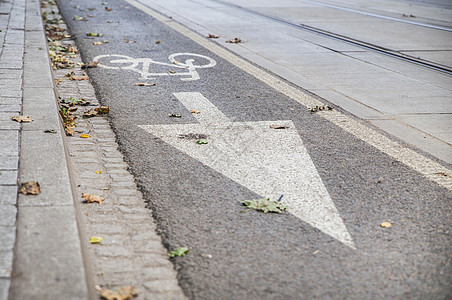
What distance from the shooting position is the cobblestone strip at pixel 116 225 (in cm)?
277

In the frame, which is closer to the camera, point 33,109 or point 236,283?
point 236,283

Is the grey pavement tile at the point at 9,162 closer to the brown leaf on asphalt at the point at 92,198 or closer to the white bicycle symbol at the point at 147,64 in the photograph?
the brown leaf on asphalt at the point at 92,198

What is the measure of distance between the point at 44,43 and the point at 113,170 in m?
5.11

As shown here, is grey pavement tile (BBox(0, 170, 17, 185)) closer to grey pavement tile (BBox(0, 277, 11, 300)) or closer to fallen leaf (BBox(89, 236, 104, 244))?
fallen leaf (BBox(89, 236, 104, 244))

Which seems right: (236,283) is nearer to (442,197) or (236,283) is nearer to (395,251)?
(395,251)

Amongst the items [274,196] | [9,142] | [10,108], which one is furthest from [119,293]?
[10,108]

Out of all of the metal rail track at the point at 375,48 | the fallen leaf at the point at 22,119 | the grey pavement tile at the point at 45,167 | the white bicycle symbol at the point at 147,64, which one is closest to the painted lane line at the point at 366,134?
the white bicycle symbol at the point at 147,64

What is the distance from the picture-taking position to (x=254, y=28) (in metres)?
12.9

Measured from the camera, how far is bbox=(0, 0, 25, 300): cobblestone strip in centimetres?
262

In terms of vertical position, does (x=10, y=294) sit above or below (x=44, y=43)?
above

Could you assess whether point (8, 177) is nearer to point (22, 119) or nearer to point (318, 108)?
point (22, 119)

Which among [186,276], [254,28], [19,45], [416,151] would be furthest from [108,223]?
[254,28]

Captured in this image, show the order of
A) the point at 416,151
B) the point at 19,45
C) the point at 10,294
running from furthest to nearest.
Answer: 1. the point at 19,45
2. the point at 416,151
3. the point at 10,294

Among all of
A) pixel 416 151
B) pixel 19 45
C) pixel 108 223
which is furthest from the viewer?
pixel 19 45
